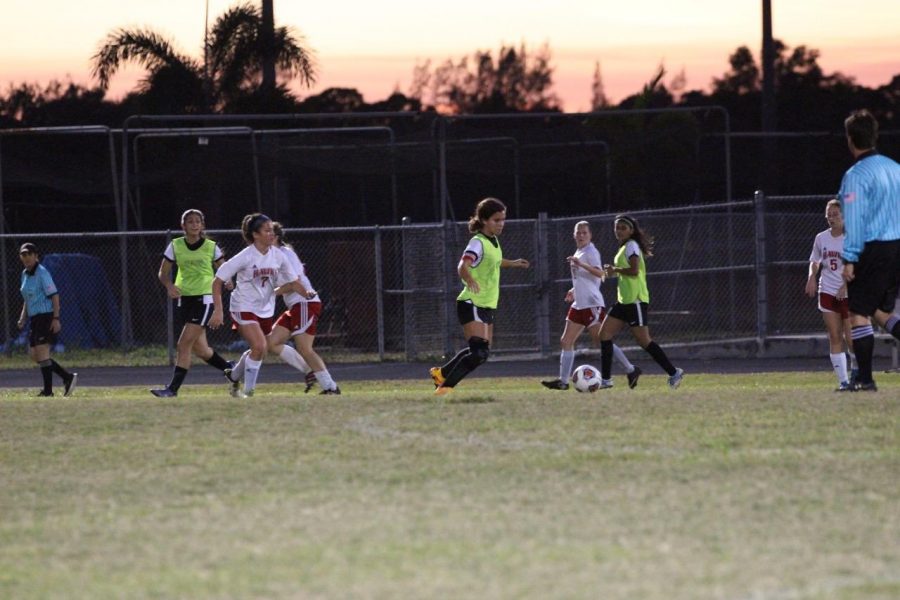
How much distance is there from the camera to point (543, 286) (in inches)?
878

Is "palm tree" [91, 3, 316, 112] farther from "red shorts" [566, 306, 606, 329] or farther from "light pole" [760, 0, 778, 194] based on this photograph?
"red shorts" [566, 306, 606, 329]

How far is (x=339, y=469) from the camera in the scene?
8.28 metres

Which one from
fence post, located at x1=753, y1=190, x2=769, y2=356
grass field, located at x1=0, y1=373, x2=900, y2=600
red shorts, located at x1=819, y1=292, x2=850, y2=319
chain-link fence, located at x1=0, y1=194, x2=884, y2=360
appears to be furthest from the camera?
chain-link fence, located at x1=0, y1=194, x2=884, y2=360

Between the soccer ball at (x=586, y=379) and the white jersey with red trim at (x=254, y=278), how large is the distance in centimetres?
294

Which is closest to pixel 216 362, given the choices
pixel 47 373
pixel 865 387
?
pixel 47 373

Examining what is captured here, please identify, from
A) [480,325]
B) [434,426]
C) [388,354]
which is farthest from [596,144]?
[434,426]

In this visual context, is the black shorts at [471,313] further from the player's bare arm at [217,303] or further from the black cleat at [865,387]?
the black cleat at [865,387]

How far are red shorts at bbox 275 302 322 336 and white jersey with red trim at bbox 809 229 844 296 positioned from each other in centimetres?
494

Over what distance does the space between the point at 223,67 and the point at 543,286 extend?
1184 cm

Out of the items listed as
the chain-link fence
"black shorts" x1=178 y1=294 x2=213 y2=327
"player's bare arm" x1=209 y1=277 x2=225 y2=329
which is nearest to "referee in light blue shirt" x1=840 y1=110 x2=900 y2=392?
"player's bare arm" x1=209 y1=277 x2=225 y2=329

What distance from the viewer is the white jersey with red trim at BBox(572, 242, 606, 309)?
16188 mm

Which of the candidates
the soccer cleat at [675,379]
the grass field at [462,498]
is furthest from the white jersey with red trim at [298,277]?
the soccer cleat at [675,379]

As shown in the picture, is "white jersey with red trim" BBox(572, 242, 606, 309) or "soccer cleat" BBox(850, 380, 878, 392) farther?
"white jersey with red trim" BBox(572, 242, 606, 309)

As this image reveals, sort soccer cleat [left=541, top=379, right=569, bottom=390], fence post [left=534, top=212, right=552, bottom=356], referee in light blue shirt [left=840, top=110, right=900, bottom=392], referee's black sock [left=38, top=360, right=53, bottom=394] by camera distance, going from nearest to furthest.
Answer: referee in light blue shirt [left=840, top=110, right=900, bottom=392]
soccer cleat [left=541, top=379, right=569, bottom=390]
referee's black sock [left=38, top=360, right=53, bottom=394]
fence post [left=534, top=212, right=552, bottom=356]
